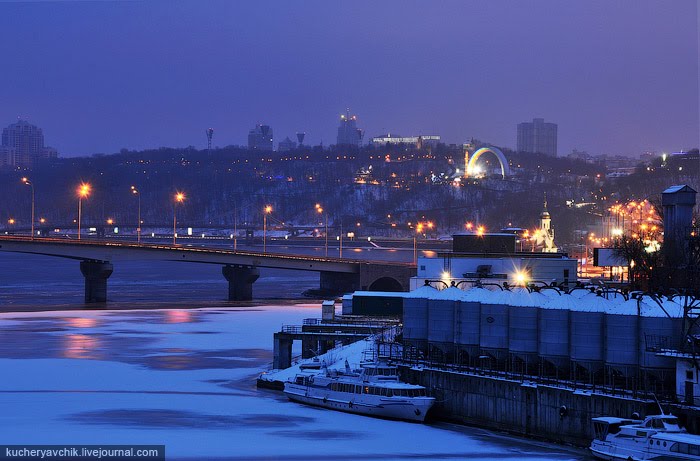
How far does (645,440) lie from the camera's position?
39344 millimetres

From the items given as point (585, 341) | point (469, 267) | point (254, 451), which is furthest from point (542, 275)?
point (254, 451)

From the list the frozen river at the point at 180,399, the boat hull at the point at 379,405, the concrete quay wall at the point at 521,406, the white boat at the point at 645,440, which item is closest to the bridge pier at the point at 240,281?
the frozen river at the point at 180,399

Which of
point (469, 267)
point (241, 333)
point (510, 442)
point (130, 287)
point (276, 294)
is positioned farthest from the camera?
point (130, 287)

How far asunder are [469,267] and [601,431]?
37.0m

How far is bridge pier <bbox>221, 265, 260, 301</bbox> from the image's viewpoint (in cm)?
12562

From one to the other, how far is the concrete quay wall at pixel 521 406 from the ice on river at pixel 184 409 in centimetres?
85

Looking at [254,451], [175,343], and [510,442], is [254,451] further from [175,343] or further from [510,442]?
[175,343]

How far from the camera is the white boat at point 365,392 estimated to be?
165 feet

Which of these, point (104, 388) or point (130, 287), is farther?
point (130, 287)

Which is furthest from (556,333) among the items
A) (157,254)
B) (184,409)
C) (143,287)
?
(143,287)

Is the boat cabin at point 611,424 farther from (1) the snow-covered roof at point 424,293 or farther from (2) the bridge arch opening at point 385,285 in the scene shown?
(2) the bridge arch opening at point 385,285

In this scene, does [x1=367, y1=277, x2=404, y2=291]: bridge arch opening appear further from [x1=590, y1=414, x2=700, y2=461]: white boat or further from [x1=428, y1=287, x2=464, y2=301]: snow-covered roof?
[x1=590, y1=414, x2=700, y2=461]: white boat

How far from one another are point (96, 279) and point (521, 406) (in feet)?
259

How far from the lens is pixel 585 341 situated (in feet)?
152
